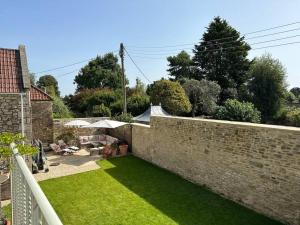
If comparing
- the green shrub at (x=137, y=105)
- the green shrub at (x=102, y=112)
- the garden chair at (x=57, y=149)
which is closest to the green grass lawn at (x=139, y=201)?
the garden chair at (x=57, y=149)

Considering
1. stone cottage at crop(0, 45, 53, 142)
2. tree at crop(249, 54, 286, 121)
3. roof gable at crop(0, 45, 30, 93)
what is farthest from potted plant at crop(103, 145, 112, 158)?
tree at crop(249, 54, 286, 121)

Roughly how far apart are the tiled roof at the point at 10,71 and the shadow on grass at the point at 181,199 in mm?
6383

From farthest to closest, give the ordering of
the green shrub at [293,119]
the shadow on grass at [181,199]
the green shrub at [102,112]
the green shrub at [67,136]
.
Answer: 1. the green shrub at [102,112]
2. the green shrub at [293,119]
3. the green shrub at [67,136]
4. the shadow on grass at [181,199]

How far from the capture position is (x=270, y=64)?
1401 inches

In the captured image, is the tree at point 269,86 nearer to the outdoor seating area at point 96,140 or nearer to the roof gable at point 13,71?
the outdoor seating area at point 96,140

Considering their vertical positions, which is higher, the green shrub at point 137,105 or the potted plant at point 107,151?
the green shrub at point 137,105

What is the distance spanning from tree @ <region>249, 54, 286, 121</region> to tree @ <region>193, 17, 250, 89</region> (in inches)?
326

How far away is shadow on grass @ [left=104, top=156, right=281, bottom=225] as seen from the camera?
28.4 feet

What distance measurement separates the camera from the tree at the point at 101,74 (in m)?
55.5

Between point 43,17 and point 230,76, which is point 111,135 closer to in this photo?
point 43,17

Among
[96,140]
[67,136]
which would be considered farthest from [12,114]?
[96,140]

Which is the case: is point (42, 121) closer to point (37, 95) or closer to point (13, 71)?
point (37, 95)

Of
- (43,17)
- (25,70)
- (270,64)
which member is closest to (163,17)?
(43,17)

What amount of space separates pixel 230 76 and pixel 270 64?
10.2 m
